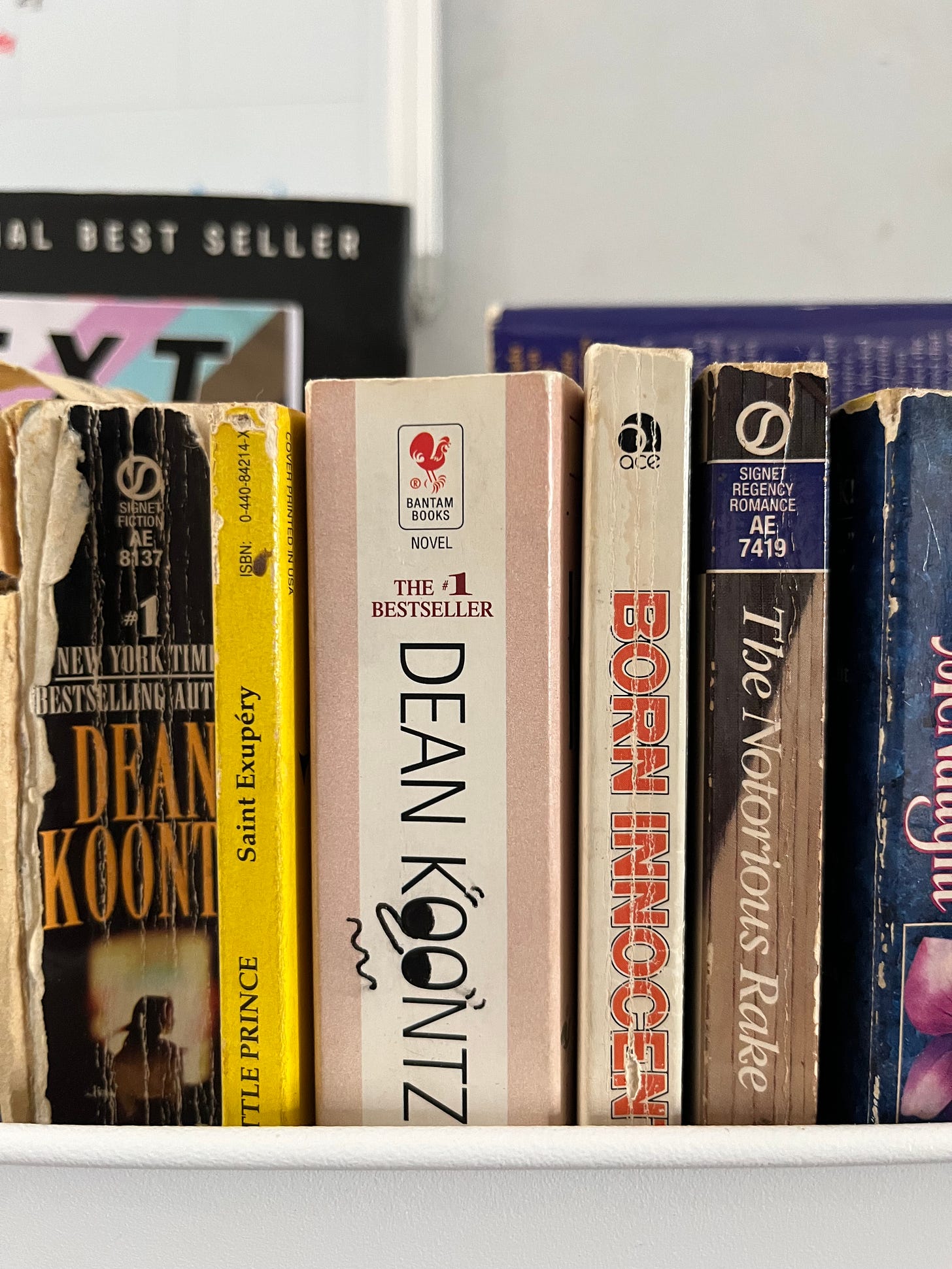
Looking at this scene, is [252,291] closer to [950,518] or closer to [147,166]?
[147,166]

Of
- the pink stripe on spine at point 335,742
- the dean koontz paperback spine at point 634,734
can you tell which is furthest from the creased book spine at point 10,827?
the dean koontz paperback spine at point 634,734

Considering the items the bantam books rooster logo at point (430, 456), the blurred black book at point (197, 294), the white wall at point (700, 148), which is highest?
the white wall at point (700, 148)

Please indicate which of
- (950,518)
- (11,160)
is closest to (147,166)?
(11,160)

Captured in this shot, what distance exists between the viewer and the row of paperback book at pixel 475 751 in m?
0.36

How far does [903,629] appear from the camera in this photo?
1.18 feet

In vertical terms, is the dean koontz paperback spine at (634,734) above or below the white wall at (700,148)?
below

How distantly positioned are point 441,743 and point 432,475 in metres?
0.11

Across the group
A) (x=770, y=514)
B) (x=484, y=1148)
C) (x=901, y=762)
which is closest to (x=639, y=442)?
(x=770, y=514)

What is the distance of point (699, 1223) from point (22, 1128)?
28cm

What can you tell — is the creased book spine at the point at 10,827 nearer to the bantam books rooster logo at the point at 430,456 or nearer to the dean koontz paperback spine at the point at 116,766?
the dean koontz paperback spine at the point at 116,766

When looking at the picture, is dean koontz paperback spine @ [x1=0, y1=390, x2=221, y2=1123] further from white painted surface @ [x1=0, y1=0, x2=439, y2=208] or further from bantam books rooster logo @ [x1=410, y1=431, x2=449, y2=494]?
white painted surface @ [x1=0, y1=0, x2=439, y2=208]

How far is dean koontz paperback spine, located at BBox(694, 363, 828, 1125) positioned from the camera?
357mm

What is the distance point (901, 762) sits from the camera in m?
0.36

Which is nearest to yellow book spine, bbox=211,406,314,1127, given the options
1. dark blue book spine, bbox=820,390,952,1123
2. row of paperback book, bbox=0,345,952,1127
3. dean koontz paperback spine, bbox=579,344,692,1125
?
row of paperback book, bbox=0,345,952,1127
